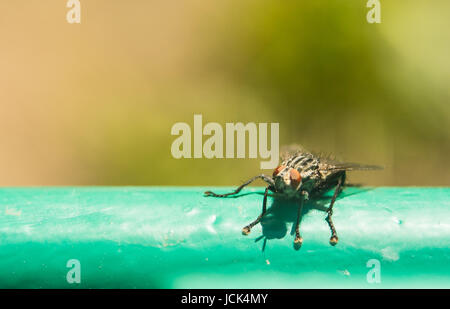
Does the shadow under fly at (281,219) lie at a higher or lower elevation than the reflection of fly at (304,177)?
lower

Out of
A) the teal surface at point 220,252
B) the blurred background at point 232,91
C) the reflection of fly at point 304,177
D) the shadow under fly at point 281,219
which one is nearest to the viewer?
the teal surface at point 220,252

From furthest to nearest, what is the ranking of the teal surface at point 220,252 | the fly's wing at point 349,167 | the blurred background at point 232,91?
1. the blurred background at point 232,91
2. the fly's wing at point 349,167
3. the teal surface at point 220,252

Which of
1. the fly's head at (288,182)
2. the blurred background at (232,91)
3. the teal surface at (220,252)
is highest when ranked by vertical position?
the blurred background at (232,91)

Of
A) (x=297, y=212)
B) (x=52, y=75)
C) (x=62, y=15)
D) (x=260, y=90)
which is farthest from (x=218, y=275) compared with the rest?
(x=62, y=15)

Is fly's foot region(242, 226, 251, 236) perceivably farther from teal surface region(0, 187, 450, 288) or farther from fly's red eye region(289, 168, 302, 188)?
fly's red eye region(289, 168, 302, 188)

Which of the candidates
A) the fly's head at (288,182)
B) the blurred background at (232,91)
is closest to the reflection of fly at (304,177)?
the fly's head at (288,182)

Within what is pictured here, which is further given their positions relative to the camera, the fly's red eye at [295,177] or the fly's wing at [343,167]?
the fly's wing at [343,167]

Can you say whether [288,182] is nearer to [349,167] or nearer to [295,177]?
[295,177]

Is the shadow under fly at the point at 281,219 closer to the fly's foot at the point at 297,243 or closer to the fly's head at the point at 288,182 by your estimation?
the fly's foot at the point at 297,243

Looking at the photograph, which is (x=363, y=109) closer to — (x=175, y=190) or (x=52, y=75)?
(x=175, y=190)
